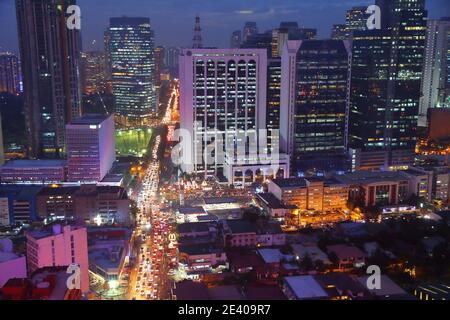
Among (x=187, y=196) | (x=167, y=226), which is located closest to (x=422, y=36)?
(x=187, y=196)

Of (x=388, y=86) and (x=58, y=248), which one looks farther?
(x=388, y=86)

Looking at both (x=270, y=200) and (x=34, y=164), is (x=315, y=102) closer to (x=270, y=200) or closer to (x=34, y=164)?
(x=270, y=200)

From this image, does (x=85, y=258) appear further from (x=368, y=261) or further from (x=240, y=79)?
(x=240, y=79)

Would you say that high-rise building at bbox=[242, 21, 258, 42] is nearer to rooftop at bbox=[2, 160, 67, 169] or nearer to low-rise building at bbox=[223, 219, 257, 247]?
rooftop at bbox=[2, 160, 67, 169]

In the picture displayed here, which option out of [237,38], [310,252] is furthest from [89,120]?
[310,252]

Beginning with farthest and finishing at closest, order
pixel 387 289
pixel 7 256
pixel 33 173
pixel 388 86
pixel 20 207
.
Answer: pixel 388 86
pixel 33 173
pixel 20 207
pixel 387 289
pixel 7 256

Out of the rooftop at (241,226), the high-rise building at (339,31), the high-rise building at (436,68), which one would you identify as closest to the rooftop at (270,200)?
the rooftop at (241,226)
